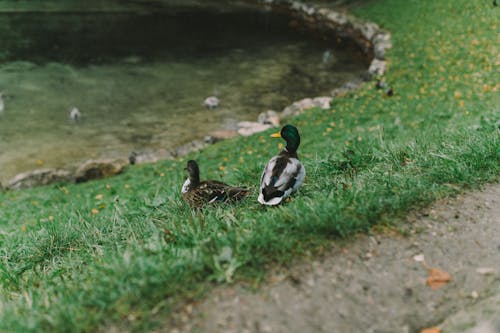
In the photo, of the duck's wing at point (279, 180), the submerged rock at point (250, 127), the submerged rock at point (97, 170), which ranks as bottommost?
the submerged rock at point (97, 170)

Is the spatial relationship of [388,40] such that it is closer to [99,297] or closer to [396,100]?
[396,100]

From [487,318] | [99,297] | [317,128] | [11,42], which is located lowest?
[11,42]

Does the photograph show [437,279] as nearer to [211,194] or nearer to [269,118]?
[211,194]

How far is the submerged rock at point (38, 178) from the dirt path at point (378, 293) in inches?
399

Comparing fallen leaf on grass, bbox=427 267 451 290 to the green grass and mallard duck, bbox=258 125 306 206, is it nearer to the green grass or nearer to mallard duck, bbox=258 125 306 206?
the green grass

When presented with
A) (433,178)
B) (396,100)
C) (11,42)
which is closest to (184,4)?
(11,42)

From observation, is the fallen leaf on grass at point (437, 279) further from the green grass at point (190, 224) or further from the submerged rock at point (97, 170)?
the submerged rock at point (97, 170)

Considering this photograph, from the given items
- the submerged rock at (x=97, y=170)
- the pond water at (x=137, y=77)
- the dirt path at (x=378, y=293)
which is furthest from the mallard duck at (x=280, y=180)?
the pond water at (x=137, y=77)

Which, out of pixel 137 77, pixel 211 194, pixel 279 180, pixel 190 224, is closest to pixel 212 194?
pixel 211 194

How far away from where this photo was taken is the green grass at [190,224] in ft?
11.2

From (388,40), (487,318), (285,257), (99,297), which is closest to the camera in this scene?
(487,318)

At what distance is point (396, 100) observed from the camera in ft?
48.3

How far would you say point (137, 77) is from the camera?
20953 millimetres

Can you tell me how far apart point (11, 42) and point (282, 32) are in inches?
634
